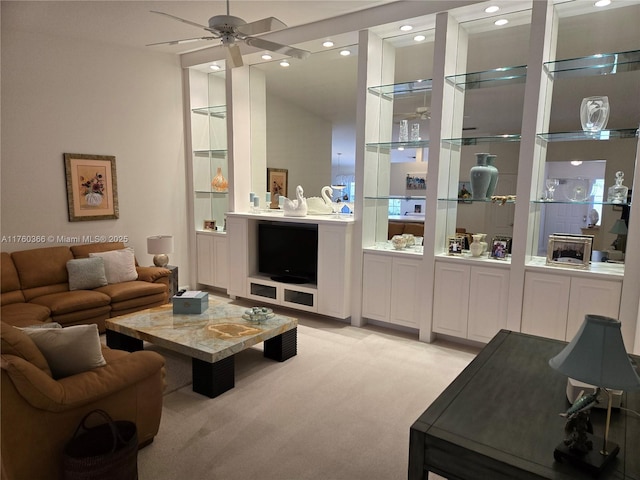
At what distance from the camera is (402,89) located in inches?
172

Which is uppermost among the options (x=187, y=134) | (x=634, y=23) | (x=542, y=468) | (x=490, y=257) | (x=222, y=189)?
(x=634, y=23)

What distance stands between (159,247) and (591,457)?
189 inches

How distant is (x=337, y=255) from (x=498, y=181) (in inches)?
70.3

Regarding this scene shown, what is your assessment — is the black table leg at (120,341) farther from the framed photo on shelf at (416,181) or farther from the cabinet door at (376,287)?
the framed photo on shelf at (416,181)

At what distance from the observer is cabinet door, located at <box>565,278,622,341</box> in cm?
327

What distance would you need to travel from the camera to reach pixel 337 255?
14.8ft


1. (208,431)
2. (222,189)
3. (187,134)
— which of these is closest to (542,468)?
(208,431)

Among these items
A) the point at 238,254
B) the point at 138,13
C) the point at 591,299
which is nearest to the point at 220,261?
the point at 238,254

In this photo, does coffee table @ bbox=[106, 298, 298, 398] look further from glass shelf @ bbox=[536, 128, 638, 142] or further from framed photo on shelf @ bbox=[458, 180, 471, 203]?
glass shelf @ bbox=[536, 128, 638, 142]

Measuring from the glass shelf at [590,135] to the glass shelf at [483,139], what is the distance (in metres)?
0.25

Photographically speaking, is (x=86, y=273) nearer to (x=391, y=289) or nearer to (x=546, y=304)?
(x=391, y=289)

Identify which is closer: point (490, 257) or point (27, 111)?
point (490, 257)

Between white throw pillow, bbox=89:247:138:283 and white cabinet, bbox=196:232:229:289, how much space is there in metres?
1.20

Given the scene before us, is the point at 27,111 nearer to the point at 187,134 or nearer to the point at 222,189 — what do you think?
the point at 187,134
